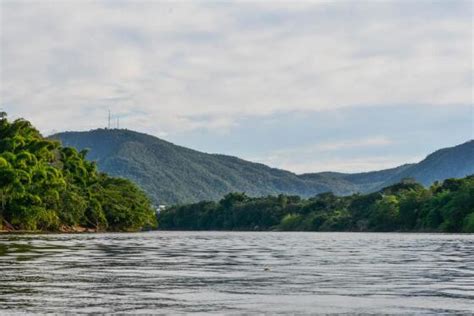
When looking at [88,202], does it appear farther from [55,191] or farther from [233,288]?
[233,288]

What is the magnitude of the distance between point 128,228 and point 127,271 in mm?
129845

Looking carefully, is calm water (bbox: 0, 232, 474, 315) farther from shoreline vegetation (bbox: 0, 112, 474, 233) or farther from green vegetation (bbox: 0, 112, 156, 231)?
shoreline vegetation (bbox: 0, 112, 474, 233)

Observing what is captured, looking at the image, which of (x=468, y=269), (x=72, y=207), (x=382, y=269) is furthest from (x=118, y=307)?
(x=72, y=207)

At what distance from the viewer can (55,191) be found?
110312 millimetres

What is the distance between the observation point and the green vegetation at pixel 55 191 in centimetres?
10131

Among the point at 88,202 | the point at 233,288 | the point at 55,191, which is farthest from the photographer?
the point at 88,202

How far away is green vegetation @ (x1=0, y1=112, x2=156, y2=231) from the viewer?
101m

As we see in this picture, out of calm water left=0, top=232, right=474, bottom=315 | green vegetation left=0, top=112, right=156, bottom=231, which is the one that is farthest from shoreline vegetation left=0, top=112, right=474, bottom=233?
calm water left=0, top=232, right=474, bottom=315

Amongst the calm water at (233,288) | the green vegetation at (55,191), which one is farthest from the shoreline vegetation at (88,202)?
the calm water at (233,288)

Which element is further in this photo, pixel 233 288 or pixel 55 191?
pixel 55 191

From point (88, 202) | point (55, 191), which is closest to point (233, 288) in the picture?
point (55, 191)

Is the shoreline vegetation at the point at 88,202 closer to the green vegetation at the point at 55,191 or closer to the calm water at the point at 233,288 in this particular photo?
the green vegetation at the point at 55,191

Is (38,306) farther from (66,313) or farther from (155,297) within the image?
(155,297)

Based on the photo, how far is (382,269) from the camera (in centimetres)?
2619
